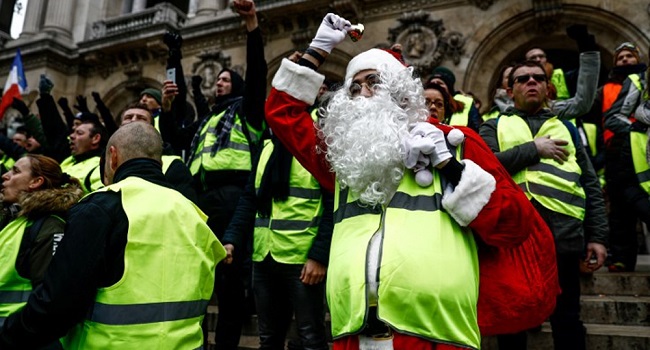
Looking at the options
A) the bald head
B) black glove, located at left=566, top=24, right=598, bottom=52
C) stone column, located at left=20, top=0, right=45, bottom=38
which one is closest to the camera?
the bald head

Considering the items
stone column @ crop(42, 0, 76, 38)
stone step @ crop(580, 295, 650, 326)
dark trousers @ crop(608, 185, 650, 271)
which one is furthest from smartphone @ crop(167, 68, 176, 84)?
stone column @ crop(42, 0, 76, 38)

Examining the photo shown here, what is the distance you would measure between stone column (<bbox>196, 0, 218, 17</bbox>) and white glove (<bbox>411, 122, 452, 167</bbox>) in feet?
42.5

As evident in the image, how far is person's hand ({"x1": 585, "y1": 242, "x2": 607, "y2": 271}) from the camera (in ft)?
10.5

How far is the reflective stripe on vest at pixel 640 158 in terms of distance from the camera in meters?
4.38

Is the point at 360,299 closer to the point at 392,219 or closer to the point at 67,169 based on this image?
the point at 392,219

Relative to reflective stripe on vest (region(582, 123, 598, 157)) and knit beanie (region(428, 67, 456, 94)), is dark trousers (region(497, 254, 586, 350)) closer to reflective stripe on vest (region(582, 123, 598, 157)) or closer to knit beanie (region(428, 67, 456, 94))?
knit beanie (region(428, 67, 456, 94))

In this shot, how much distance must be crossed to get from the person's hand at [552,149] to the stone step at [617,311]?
166cm

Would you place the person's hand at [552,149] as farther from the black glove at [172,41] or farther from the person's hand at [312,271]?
the black glove at [172,41]

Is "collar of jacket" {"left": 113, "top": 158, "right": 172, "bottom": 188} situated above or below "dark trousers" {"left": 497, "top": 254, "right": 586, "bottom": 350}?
above

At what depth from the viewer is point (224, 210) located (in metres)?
3.98

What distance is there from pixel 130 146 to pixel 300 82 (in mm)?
835

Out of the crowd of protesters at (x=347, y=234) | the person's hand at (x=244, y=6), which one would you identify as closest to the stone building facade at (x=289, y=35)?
the crowd of protesters at (x=347, y=234)

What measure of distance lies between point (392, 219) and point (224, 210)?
2.32m

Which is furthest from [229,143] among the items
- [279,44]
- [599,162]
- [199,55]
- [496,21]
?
[199,55]
